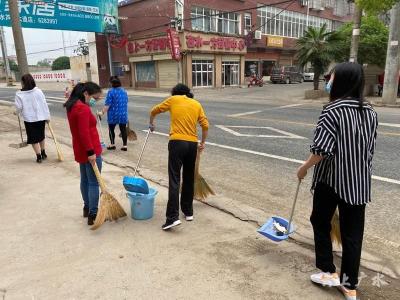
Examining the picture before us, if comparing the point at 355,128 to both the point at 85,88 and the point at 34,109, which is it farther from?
the point at 34,109

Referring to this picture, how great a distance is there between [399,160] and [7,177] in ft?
23.3

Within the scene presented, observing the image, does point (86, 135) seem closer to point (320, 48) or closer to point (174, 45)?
point (320, 48)

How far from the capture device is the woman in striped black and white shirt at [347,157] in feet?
8.86

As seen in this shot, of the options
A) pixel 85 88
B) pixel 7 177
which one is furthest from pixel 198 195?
pixel 7 177

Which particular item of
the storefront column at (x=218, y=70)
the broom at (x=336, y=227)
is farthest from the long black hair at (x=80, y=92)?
the storefront column at (x=218, y=70)

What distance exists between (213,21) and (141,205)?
31295 mm

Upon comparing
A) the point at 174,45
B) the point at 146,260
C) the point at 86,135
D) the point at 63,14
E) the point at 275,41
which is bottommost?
the point at 146,260

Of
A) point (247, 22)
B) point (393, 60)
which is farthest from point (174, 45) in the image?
point (393, 60)

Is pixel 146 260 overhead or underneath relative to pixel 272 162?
overhead

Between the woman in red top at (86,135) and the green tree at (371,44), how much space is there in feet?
61.0

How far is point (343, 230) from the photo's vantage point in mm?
2971

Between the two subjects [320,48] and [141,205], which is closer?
[141,205]

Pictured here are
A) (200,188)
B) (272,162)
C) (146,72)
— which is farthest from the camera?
(146,72)

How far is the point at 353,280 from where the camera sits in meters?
2.97
